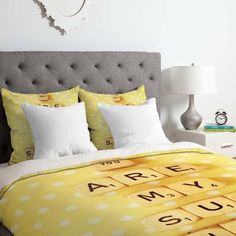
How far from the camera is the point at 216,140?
151 inches

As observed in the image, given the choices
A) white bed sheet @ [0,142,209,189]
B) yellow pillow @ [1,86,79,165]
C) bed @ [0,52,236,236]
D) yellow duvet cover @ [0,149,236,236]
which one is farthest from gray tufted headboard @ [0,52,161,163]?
yellow duvet cover @ [0,149,236,236]

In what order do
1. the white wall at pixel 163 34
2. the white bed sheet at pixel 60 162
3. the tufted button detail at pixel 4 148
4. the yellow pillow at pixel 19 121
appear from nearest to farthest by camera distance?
the white bed sheet at pixel 60 162 → the yellow pillow at pixel 19 121 → the tufted button detail at pixel 4 148 → the white wall at pixel 163 34

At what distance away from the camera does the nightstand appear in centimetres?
380

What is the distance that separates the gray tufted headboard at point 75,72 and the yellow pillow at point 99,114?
14cm

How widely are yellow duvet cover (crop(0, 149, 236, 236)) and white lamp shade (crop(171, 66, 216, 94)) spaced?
3.90 ft

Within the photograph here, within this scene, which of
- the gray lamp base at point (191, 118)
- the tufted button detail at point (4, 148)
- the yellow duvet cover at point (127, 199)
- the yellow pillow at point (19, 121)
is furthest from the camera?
the gray lamp base at point (191, 118)

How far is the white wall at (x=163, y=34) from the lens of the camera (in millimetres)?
3369

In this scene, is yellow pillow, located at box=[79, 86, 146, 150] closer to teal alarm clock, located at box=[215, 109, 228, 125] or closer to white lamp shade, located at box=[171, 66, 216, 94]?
white lamp shade, located at box=[171, 66, 216, 94]

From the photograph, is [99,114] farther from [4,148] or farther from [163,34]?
[163,34]

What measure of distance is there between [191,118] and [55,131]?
1469 mm

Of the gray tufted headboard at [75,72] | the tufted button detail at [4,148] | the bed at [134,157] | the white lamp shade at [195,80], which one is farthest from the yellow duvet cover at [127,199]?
the white lamp shade at [195,80]

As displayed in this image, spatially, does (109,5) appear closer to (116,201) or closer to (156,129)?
(156,129)

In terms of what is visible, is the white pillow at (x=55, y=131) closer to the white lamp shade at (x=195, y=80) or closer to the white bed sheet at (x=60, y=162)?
the white bed sheet at (x=60, y=162)

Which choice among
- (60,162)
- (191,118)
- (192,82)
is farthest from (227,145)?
(60,162)
